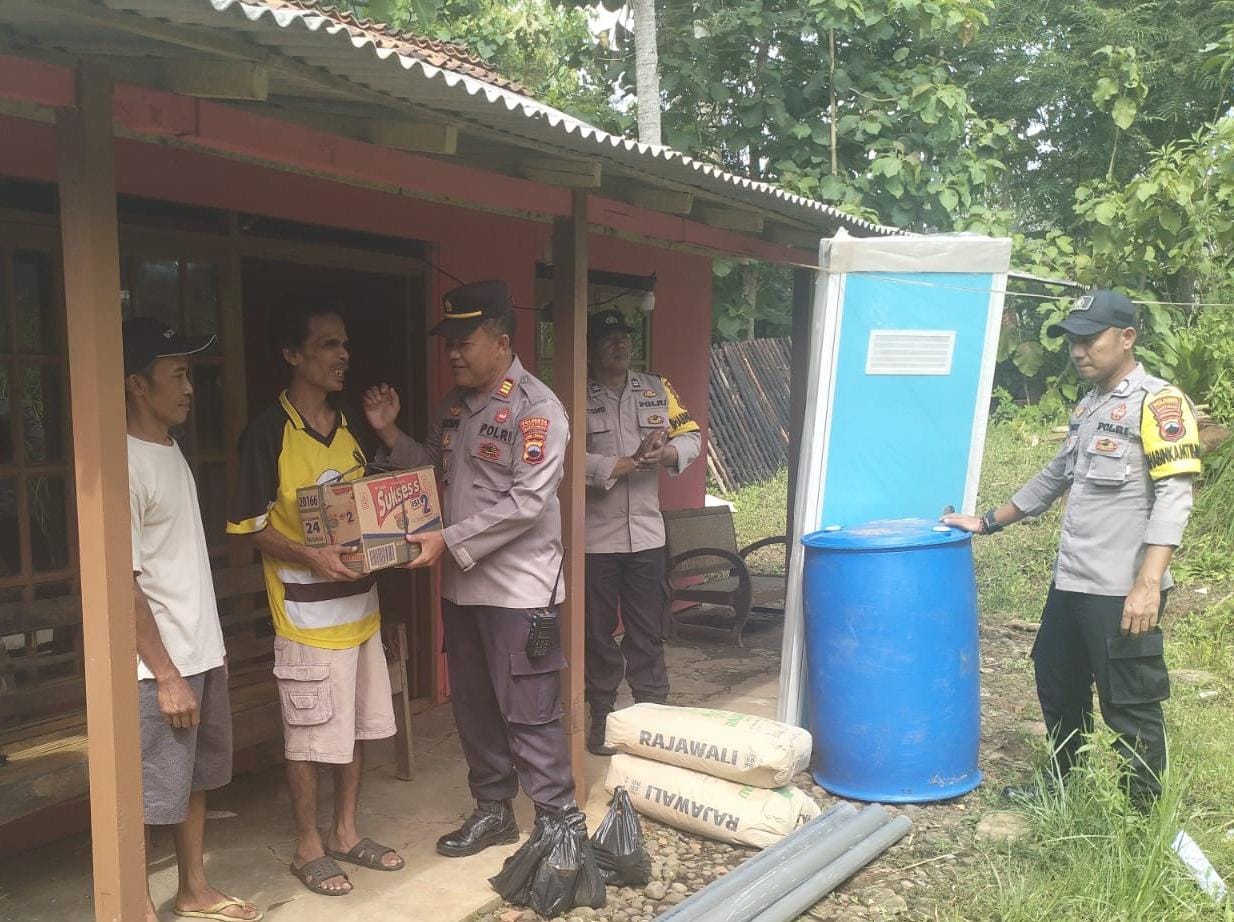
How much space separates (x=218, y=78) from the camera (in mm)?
2379

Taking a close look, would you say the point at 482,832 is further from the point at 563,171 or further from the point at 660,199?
the point at 660,199

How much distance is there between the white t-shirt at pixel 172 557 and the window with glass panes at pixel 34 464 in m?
1.06

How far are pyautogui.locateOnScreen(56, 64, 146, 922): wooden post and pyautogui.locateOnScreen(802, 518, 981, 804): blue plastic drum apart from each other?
8.55 ft

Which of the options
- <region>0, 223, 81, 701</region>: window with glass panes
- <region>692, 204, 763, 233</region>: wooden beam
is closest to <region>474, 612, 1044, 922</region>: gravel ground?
<region>0, 223, 81, 701</region>: window with glass panes

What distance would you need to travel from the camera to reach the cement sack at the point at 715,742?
149 inches

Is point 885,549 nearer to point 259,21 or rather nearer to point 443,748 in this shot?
point 443,748

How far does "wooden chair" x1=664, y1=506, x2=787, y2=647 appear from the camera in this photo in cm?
667

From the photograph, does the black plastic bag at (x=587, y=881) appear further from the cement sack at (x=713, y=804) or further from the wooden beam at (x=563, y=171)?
the wooden beam at (x=563, y=171)

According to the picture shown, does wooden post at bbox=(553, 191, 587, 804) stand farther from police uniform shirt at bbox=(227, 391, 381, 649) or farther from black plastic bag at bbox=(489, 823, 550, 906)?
police uniform shirt at bbox=(227, 391, 381, 649)

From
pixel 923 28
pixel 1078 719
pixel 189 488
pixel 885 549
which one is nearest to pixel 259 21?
pixel 189 488

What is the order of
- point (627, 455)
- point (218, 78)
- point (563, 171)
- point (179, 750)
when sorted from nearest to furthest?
1. point (218, 78)
2. point (179, 750)
3. point (563, 171)
4. point (627, 455)

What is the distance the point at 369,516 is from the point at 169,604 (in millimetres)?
620

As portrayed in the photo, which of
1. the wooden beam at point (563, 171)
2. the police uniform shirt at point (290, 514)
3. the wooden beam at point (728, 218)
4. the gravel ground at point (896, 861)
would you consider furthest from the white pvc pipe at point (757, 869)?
the wooden beam at point (728, 218)

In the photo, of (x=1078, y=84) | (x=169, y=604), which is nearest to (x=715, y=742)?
(x=169, y=604)
